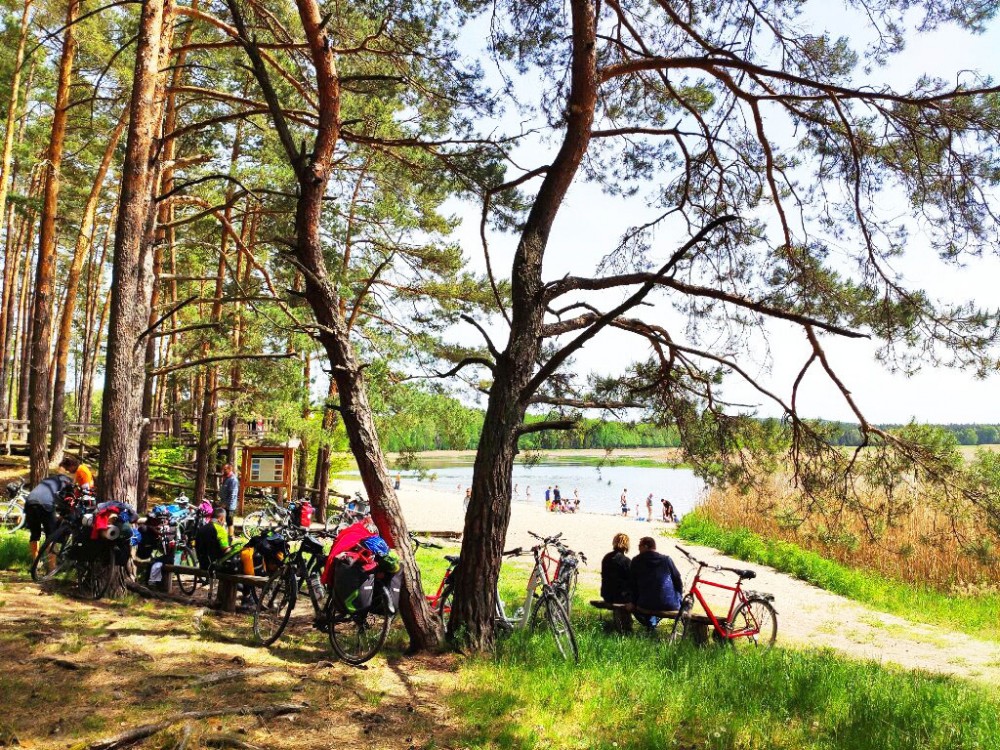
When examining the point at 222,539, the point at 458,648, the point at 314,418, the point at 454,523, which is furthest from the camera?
the point at 454,523

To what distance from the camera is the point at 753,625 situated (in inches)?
278

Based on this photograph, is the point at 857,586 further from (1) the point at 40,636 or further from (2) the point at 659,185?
(1) the point at 40,636

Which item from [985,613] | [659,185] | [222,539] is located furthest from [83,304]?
[985,613]

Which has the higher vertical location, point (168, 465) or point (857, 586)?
point (168, 465)

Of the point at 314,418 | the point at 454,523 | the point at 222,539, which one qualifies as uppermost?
the point at 314,418

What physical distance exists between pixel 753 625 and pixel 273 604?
14.6 feet

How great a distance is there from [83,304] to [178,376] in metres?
14.3

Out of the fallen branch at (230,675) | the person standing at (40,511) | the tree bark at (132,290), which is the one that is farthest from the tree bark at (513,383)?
the person standing at (40,511)

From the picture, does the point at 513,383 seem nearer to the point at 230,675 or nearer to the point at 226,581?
the point at 230,675

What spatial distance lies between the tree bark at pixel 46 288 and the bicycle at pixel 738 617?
10.6 m

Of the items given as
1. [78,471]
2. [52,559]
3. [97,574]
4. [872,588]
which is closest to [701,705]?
[97,574]

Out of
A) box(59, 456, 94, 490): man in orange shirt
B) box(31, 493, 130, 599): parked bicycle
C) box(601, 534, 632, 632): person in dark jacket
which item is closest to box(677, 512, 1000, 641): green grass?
box(601, 534, 632, 632): person in dark jacket

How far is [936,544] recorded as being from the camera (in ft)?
18.2

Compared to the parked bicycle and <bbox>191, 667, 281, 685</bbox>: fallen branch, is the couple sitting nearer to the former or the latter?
<bbox>191, 667, 281, 685</bbox>: fallen branch
